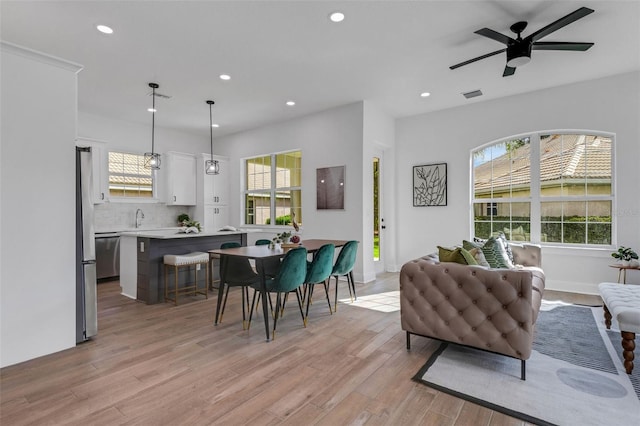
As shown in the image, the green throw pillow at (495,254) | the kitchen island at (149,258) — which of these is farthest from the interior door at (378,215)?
the kitchen island at (149,258)

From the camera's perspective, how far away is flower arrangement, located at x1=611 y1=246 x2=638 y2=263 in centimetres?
421

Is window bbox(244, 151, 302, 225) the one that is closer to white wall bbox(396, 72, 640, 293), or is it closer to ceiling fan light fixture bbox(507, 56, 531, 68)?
white wall bbox(396, 72, 640, 293)

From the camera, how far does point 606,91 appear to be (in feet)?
14.9

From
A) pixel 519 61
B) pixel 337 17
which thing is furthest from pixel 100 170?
pixel 519 61

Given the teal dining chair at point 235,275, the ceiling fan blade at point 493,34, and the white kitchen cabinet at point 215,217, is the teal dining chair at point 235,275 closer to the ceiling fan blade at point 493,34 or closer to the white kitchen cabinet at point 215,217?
the ceiling fan blade at point 493,34

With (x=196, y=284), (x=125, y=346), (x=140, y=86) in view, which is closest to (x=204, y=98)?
(x=140, y=86)

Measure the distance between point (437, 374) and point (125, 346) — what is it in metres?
2.70

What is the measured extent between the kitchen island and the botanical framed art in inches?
151

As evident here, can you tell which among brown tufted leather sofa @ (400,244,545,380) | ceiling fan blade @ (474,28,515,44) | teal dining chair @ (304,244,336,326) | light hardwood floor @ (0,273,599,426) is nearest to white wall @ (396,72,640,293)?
ceiling fan blade @ (474,28,515,44)

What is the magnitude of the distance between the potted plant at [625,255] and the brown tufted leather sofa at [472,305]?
8.17 feet

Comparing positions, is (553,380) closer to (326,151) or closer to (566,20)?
(566,20)

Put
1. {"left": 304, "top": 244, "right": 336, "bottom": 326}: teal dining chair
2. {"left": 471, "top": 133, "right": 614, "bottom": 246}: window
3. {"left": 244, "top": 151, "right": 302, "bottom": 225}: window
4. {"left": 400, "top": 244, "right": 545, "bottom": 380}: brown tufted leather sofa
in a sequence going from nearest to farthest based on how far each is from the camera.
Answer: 1. {"left": 400, "top": 244, "right": 545, "bottom": 380}: brown tufted leather sofa
2. {"left": 304, "top": 244, "right": 336, "bottom": 326}: teal dining chair
3. {"left": 471, "top": 133, "right": 614, "bottom": 246}: window
4. {"left": 244, "top": 151, "right": 302, "bottom": 225}: window

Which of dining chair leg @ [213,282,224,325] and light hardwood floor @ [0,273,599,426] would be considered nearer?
light hardwood floor @ [0,273,599,426]

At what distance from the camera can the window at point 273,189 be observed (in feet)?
21.6
